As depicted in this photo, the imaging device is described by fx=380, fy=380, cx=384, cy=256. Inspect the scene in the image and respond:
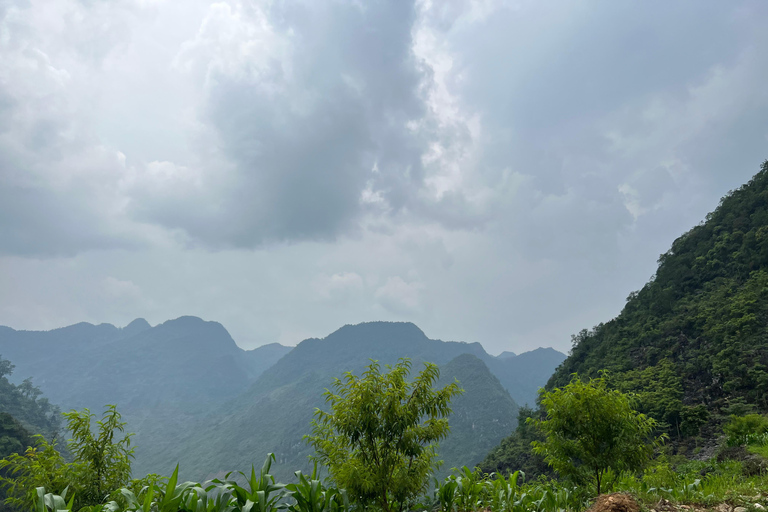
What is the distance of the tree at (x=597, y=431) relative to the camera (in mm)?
8672

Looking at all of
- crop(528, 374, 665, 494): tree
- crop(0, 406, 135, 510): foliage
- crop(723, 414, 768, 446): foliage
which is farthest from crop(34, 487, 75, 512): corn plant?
crop(723, 414, 768, 446): foliage

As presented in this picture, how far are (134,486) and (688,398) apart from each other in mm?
50114

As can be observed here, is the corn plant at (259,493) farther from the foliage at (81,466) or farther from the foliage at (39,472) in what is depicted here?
the foliage at (39,472)

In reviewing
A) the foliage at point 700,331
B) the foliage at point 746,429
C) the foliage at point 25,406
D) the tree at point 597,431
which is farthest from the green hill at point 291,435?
the tree at point 597,431

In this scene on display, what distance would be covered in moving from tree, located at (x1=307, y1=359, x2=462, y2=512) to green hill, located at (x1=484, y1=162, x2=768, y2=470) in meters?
38.1

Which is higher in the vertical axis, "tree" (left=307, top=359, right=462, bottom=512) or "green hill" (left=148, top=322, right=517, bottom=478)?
"tree" (left=307, top=359, right=462, bottom=512)

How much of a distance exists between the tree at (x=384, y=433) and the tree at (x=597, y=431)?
12.2 ft

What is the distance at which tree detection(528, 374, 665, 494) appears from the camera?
8.67m

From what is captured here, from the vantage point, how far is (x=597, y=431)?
8.80 metres

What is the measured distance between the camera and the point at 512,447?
58.9 metres

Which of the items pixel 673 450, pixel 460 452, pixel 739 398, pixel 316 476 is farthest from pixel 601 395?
pixel 460 452

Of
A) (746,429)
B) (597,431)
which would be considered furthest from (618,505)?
(746,429)

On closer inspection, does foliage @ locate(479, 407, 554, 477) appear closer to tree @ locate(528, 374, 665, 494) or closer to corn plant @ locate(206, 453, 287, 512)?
tree @ locate(528, 374, 665, 494)

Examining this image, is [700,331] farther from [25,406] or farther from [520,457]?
[25,406]
